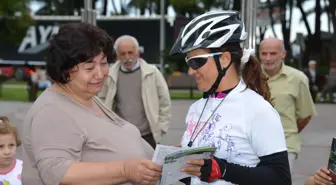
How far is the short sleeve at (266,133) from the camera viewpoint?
2.11 meters

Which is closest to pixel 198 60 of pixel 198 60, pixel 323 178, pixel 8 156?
pixel 198 60

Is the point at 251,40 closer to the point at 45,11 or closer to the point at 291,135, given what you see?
the point at 291,135

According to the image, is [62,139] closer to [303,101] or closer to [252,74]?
[252,74]

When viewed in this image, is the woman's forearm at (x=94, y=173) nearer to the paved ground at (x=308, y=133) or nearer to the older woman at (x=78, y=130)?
the older woman at (x=78, y=130)

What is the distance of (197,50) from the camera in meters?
2.28

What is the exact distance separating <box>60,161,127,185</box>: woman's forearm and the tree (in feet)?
70.5

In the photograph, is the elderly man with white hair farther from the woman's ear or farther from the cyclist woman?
the woman's ear

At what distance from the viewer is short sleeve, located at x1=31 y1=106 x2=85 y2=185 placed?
2092 mm

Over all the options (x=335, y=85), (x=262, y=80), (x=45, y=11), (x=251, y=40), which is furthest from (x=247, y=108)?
(x=45, y=11)

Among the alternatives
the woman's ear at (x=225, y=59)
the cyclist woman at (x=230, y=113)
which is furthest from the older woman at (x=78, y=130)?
the woman's ear at (x=225, y=59)

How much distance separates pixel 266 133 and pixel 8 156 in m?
2.62

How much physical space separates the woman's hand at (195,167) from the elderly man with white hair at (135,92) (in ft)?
11.7

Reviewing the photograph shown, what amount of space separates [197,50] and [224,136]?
1.22 feet

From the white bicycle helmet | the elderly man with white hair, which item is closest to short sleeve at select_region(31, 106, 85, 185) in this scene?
the white bicycle helmet
